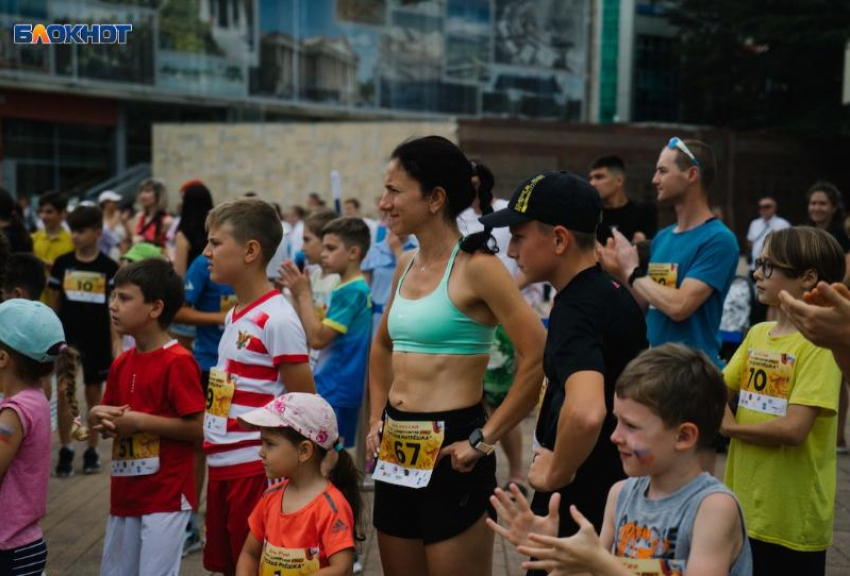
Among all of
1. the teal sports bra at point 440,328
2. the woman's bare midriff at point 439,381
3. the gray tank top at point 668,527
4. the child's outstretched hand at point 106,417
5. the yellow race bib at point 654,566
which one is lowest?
the child's outstretched hand at point 106,417

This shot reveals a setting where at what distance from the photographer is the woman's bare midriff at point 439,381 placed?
3598 mm

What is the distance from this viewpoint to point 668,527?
8.75 feet

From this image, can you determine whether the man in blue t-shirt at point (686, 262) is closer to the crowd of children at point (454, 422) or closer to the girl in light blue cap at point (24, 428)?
the crowd of children at point (454, 422)

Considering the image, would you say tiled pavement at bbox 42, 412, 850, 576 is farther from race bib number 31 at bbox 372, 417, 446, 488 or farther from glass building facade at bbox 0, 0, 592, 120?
glass building facade at bbox 0, 0, 592, 120

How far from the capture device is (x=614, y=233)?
485 cm

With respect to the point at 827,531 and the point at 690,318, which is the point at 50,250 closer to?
the point at 690,318

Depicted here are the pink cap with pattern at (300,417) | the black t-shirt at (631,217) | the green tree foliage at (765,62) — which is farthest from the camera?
the green tree foliage at (765,62)

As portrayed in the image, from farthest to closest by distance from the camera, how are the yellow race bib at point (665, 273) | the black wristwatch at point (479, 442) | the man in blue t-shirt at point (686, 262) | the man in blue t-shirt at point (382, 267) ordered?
the man in blue t-shirt at point (382, 267), the yellow race bib at point (665, 273), the man in blue t-shirt at point (686, 262), the black wristwatch at point (479, 442)

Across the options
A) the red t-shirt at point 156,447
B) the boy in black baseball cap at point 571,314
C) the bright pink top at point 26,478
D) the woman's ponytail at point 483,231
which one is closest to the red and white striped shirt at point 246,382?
the red t-shirt at point 156,447

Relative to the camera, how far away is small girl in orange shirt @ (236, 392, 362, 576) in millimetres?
3598

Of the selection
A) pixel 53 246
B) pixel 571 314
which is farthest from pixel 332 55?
pixel 571 314

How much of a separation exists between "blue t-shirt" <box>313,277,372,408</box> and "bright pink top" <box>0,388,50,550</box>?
2.63 m

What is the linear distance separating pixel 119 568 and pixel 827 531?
2770 mm

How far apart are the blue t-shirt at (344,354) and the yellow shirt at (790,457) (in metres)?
2.95
